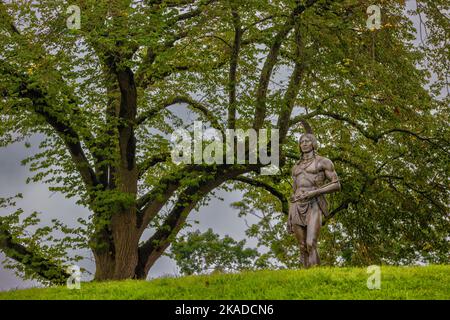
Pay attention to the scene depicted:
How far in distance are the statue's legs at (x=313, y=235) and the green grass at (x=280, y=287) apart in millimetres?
515

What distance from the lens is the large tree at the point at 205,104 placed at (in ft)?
62.2

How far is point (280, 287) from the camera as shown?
12.9 metres

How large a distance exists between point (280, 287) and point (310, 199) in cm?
254

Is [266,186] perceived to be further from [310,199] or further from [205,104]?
[310,199]

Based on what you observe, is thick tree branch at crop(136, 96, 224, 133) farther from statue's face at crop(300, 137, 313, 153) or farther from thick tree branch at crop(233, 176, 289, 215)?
statue's face at crop(300, 137, 313, 153)

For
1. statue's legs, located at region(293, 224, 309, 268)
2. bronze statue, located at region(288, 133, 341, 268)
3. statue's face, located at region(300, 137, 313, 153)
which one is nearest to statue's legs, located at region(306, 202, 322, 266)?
bronze statue, located at region(288, 133, 341, 268)

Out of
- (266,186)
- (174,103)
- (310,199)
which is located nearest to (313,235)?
(310,199)

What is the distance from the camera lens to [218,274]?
14.8 m

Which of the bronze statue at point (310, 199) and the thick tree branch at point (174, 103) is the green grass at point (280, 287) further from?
the thick tree branch at point (174, 103)

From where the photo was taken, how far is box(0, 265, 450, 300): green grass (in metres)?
12.4

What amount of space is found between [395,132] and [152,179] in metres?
8.61
